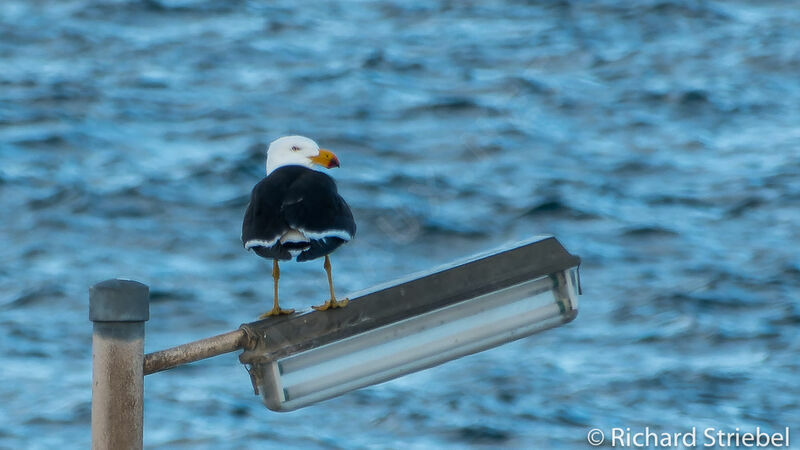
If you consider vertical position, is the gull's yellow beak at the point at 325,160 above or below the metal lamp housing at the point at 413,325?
below

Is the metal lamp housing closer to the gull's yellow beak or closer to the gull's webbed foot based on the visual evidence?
the gull's webbed foot

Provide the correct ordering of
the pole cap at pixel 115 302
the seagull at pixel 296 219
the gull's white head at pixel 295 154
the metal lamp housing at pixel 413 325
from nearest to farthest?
1. the pole cap at pixel 115 302
2. the metal lamp housing at pixel 413 325
3. the seagull at pixel 296 219
4. the gull's white head at pixel 295 154

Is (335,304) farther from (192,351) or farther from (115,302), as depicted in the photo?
(115,302)

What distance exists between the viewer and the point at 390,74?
27.7 m

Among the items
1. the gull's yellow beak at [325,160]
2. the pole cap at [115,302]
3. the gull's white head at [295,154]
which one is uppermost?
the pole cap at [115,302]

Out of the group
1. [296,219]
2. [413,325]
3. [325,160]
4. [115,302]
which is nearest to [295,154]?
[325,160]

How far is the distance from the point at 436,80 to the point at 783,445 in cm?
1374

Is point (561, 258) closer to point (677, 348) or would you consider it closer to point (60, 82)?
point (677, 348)

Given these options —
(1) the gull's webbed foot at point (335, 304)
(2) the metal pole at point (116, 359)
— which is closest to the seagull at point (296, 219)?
(1) the gull's webbed foot at point (335, 304)

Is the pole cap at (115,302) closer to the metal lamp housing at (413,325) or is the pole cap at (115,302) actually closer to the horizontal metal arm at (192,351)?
the horizontal metal arm at (192,351)

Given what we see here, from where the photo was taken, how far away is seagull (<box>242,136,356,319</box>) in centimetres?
485

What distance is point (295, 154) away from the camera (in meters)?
5.58

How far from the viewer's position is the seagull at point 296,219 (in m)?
4.85

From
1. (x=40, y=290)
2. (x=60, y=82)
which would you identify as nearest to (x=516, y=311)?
(x=40, y=290)
